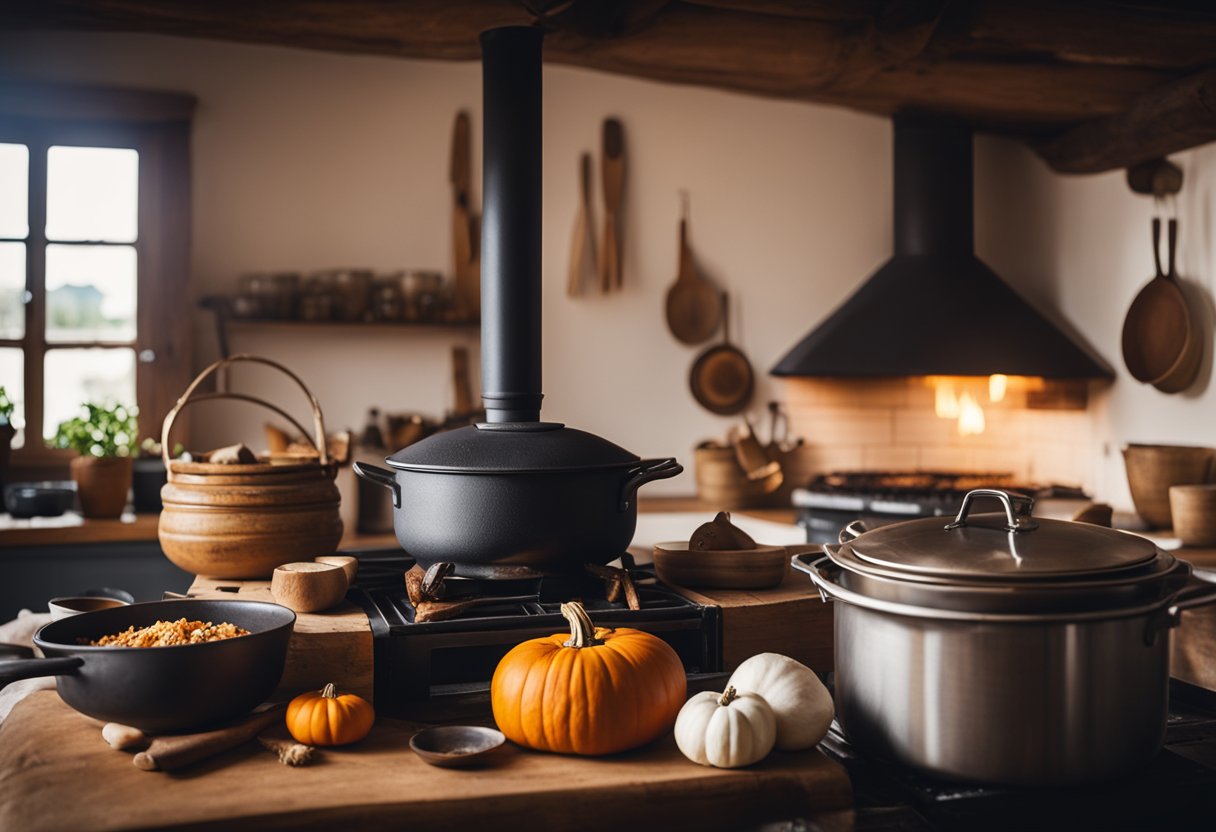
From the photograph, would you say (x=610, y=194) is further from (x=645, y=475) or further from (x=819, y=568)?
(x=819, y=568)

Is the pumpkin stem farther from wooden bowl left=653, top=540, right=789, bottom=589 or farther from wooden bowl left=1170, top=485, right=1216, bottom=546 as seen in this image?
wooden bowl left=1170, top=485, right=1216, bottom=546

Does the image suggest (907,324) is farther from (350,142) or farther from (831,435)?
(350,142)

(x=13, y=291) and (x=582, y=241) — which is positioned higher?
(x=582, y=241)

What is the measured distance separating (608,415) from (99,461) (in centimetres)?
205

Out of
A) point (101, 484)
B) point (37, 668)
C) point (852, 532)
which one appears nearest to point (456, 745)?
point (37, 668)

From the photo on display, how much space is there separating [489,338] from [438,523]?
547 millimetres

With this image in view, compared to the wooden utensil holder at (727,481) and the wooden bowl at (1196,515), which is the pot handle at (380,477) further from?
the wooden utensil holder at (727,481)

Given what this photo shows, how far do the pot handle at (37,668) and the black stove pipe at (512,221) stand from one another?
1.17 meters

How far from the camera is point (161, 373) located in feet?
14.7

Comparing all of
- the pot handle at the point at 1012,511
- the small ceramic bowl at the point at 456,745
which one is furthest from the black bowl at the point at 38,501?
the pot handle at the point at 1012,511

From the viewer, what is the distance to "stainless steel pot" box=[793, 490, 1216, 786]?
1465 millimetres

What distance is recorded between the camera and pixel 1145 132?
4.14 metres

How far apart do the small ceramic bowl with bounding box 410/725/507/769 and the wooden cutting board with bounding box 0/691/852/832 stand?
0.7 inches

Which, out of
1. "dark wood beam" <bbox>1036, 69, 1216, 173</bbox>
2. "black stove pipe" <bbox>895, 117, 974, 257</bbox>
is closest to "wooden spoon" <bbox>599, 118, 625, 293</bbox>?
"black stove pipe" <bbox>895, 117, 974, 257</bbox>
